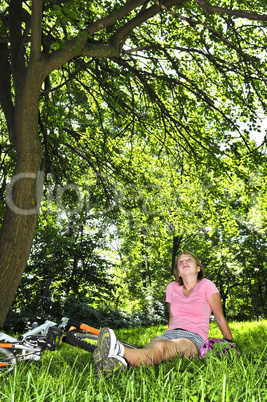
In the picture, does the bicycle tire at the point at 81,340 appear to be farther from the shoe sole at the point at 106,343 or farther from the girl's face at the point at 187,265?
the girl's face at the point at 187,265

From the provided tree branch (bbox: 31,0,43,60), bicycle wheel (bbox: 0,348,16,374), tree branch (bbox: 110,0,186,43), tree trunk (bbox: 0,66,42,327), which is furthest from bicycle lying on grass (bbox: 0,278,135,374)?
tree branch (bbox: 110,0,186,43)

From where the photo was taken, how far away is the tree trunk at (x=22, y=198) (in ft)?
16.5

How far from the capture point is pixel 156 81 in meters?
A: 8.19

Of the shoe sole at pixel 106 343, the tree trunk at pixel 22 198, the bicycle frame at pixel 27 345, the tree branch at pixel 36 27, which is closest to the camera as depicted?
the shoe sole at pixel 106 343

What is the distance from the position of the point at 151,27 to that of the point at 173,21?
1.03m

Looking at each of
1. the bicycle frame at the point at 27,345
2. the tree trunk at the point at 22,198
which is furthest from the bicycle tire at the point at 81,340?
the tree trunk at the point at 22,198

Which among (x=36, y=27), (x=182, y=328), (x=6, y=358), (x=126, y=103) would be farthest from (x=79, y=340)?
(x=126, y=103)

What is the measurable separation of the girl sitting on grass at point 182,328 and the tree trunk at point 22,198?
6.63 feet

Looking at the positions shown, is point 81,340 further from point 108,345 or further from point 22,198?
point 22,198

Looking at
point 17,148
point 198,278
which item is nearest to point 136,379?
point 198,278

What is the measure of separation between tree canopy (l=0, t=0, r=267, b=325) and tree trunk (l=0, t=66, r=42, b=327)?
0.5 inches

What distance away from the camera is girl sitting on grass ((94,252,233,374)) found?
2.87 meters

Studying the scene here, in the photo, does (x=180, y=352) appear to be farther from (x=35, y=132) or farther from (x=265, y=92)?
(x=265, y=92)

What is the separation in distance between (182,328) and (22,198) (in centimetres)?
266
